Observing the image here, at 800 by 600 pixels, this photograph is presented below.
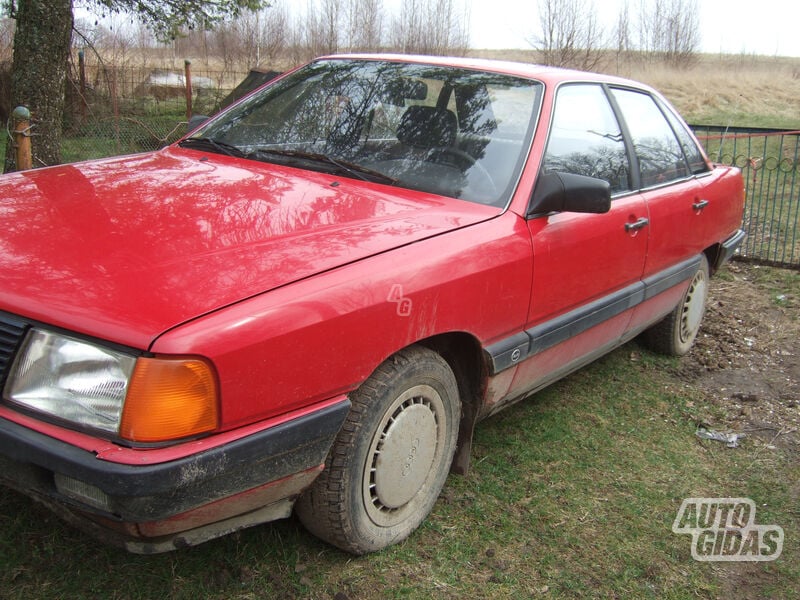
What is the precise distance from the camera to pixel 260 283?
1.99 metres

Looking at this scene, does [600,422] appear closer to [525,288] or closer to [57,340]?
[525,288]

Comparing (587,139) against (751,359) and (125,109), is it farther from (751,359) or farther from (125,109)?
(125,109)

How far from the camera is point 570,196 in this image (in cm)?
281

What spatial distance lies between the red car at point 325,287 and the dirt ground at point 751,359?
75cm

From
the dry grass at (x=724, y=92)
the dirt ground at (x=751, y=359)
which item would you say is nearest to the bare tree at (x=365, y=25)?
the dry grass at (x=724, y=92)

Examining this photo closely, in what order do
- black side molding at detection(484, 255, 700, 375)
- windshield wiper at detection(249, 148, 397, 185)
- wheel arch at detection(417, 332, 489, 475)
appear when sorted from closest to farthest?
wheel arch at detection(417, 332, 489, 475) < black side molding at detection(484, 255, 700, 375) < windshield wiper at detection(249, 148, 397, 185)

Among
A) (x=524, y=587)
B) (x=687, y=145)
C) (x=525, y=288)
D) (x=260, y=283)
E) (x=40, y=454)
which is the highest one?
(x=687, y=145)

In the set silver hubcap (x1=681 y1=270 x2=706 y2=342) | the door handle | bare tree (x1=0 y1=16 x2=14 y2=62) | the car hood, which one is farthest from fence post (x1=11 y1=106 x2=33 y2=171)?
bare tree (x1=0 y1=16 x2=14 y2=62)

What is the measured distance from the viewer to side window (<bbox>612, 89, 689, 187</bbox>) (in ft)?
12.4

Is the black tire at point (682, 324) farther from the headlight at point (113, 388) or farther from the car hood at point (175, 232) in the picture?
the headlight at point (113, 388)

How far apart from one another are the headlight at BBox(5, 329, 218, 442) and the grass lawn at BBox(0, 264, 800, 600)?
0.74 metres

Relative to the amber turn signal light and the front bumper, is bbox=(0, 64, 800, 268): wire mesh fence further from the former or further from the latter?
the amber turn signal light

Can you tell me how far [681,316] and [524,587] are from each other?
262 cm

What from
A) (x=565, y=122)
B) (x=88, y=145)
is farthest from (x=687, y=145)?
(x=88, y=145)
